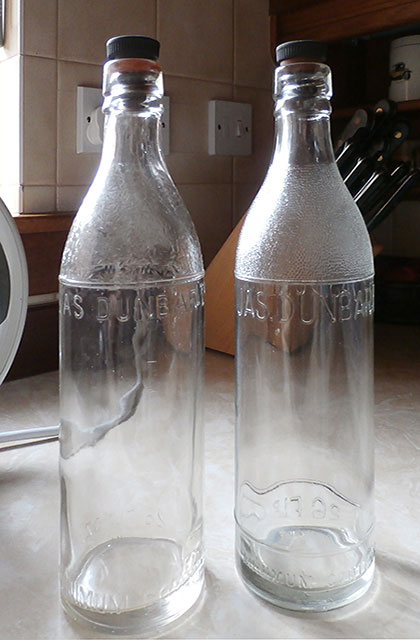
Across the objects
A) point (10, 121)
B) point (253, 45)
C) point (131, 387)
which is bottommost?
point (131, 387)

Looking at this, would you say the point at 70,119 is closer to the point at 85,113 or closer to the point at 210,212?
the point at 85,113

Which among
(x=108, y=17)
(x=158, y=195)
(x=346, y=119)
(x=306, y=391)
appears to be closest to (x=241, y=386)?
(x=306, y=391)

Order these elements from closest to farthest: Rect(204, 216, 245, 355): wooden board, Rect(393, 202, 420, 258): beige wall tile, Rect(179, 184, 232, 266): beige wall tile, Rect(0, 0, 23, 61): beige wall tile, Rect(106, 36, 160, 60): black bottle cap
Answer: Rect(106, 36, 160, 60): black bottle cap, Rect(0, 0, 23, 61): beige wall tile, Rect(204, 216, 245, 355): wooden board, Rect(179, 184, 232, 266): beige wall tile, Rect(393, 202, 420, 258): beige wall tile

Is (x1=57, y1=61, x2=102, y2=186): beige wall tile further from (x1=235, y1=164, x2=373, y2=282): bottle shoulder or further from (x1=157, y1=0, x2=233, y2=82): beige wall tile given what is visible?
(x1=235, y1=164, x2=373, y2=282): bottle shoulder

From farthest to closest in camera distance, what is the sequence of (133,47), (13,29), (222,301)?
(222,301), (13,29), (133,47)

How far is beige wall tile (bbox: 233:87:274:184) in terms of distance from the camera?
127 cm

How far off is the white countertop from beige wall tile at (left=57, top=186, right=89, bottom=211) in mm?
323

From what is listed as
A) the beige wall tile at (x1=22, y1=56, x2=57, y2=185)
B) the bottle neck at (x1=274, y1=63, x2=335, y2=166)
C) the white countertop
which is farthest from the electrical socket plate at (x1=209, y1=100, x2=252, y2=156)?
the bottle neck at (x1=274, y1=63, x2=335, y2=166)

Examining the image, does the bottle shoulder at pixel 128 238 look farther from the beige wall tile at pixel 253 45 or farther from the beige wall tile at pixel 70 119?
the beige wall tile at pixel 253 45

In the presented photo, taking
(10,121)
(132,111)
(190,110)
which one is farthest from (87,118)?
(132,111)

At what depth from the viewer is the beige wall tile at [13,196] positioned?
97cm

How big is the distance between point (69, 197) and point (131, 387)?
68cm

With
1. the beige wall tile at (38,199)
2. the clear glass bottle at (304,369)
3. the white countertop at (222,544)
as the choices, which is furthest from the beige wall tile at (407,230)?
the clear glass bottle at (304,369)

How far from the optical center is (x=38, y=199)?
0.99m
